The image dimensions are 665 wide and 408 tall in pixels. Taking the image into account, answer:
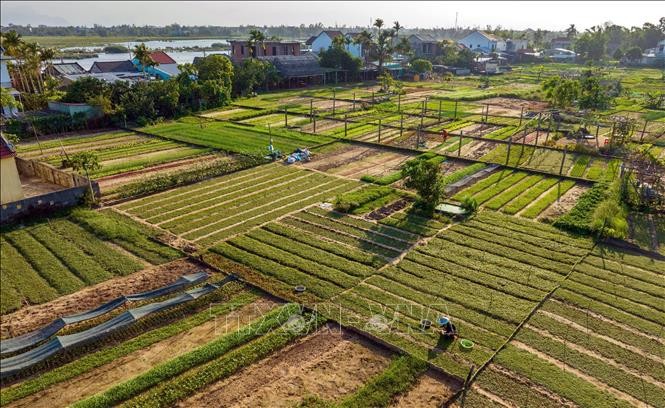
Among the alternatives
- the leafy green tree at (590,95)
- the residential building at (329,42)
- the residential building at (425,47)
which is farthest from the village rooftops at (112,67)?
the residential building at (425,47)

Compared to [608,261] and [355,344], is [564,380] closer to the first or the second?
[355,344]

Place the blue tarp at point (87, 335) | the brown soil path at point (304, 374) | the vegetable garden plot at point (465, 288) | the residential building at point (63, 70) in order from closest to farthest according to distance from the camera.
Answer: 1. the brown soil path at point (304, 374)
2. the blue tarp at point (87, 335)
3. the vegetable garden plot at point (465, 288)
4. the residential building at point (63, 70)

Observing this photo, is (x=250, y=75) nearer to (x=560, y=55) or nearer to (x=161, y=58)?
(x=161, y=58)

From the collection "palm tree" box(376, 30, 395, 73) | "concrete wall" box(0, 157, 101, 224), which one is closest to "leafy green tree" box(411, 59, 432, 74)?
"palm tree" box(376, 30, 395, 73)

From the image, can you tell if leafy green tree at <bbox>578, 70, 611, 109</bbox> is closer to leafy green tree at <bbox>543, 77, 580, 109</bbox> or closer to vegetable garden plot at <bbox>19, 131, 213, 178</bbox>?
leafy green tree at <bbox>543, 77, 580, 109</bbox>

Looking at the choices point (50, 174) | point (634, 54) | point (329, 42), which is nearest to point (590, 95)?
point (50, 174)

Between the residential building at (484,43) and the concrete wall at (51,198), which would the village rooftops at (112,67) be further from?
the residential building at (484,43)
